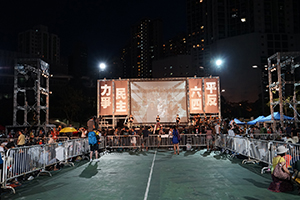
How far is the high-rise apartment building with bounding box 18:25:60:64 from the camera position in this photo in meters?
131

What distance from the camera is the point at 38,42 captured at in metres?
133

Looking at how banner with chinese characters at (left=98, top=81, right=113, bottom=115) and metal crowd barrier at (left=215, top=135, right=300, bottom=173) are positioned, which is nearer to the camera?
metal crowd barrier at (left=215, top=135, right=300, bottom=173)

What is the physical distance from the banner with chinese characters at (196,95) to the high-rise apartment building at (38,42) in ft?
392

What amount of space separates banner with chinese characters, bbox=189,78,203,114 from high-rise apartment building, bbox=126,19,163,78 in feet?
374

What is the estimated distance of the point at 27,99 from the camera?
2083 centimetres

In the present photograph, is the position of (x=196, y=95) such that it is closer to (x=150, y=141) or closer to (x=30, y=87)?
(x=150, y=141)

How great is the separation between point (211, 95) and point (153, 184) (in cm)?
1679

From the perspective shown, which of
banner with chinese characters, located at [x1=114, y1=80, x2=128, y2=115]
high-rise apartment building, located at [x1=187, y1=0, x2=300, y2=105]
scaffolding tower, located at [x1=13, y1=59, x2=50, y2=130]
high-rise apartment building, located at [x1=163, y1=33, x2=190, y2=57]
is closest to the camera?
scaffolding tower, located at [x1=13, y1=59, x2=50, y2=130]

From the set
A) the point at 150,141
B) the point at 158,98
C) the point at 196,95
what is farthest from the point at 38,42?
the point at 150,141

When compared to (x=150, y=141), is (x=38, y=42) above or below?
above

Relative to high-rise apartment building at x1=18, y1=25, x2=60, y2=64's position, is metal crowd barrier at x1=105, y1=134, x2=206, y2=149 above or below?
below

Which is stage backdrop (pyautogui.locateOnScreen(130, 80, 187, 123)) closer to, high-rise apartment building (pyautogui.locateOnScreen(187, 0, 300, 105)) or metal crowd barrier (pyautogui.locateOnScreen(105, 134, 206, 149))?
metal crowd barrier (pyautogui.locateOnScreen(105, 134, 206, 149))

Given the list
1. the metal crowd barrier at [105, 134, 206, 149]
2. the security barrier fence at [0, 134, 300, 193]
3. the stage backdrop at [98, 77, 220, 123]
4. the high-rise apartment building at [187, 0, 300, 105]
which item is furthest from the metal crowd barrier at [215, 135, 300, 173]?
the high-rise apartment building at [187, 0, 300, 105]

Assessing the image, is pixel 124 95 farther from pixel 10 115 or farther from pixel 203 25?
pixel 203 25
